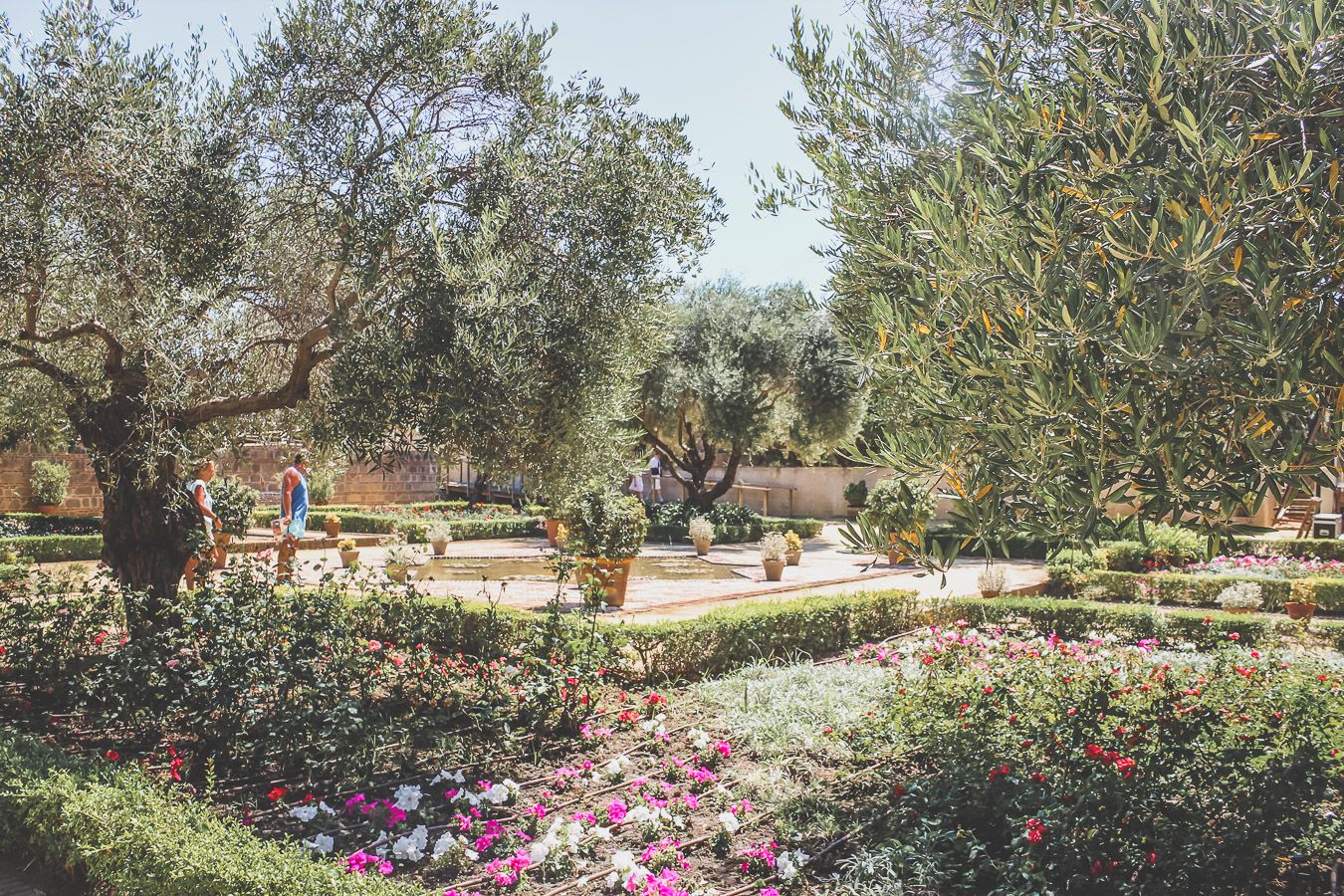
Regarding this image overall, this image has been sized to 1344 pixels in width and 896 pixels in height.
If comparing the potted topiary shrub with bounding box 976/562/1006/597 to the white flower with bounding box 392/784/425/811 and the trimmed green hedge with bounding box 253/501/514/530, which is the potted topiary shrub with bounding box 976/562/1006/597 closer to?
the white flower with bounding box 392/784/425/811

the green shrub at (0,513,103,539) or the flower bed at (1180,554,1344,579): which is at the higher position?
the green shrub at (0,513,103,539)

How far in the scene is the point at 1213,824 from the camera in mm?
4664

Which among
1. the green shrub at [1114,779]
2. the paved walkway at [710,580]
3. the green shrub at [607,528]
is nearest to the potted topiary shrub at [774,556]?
the paved walkway at [710,580]

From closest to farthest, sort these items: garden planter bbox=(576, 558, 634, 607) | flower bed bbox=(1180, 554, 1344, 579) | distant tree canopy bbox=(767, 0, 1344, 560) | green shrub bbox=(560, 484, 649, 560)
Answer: distant tree canopy bbox=(767, 0, 1344, 560)
green shrub bbox=(560, 484, 649, 560)
garden planter bbox=(576, 558, 634, 607)
flower bed bbox=(1180, 554, 1344, 579)

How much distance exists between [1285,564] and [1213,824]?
1265cm

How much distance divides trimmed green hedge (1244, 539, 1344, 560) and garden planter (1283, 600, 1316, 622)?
17.7 ft

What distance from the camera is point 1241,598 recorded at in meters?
12.1

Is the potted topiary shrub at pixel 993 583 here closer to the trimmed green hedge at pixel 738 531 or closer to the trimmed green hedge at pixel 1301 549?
the trimmed green hedge at pixel 1301 549

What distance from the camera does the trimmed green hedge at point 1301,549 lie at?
56.0 feet

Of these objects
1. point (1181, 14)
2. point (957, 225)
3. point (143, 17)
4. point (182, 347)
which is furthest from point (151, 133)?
point (1181, 14)

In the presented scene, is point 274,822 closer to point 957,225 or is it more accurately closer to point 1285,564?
point 957,225

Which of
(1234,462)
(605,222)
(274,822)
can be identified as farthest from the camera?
(605,222)

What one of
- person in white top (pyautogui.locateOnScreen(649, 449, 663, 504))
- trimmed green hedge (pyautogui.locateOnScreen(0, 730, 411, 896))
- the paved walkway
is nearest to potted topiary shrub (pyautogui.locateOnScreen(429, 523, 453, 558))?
the paved walkway

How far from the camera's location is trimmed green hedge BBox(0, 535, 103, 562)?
56.6 ft
